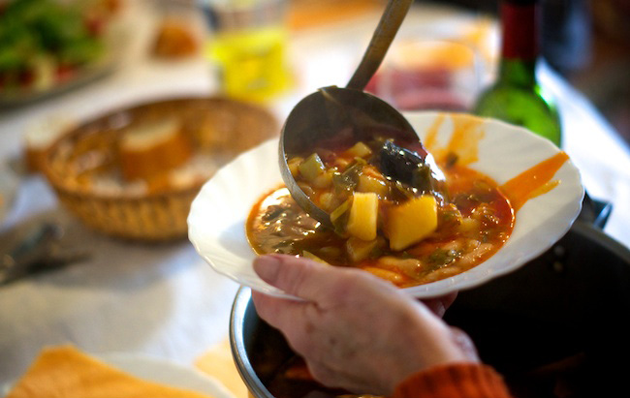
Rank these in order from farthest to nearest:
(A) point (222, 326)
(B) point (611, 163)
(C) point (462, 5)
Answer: (C) point (462, 5) → (B) point (611, 163) → (A) point (222, 326)

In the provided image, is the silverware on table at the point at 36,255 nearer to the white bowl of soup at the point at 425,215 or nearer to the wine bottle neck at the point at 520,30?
the white bowl of soup at the point at 425,215

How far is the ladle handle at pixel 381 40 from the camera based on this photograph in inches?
29.5

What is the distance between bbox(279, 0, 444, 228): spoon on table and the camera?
756mm

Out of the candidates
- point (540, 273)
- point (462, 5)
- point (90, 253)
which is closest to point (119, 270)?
point (90, 253)

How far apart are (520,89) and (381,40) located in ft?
1.51

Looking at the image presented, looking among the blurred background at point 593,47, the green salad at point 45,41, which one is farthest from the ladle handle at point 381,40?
the blurred background at point 593,47

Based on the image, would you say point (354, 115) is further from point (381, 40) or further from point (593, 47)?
point (593, 47)

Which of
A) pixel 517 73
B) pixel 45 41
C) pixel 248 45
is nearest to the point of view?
pixel 517 73

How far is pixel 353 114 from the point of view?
0.79 metres

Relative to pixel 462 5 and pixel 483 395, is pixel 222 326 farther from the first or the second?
pixel 462 5

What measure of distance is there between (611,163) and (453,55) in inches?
18.2

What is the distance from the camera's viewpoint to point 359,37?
2.18 m

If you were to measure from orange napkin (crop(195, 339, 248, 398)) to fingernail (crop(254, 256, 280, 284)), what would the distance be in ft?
1.43

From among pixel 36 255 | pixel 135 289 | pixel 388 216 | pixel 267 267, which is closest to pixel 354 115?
pixel 388 216
